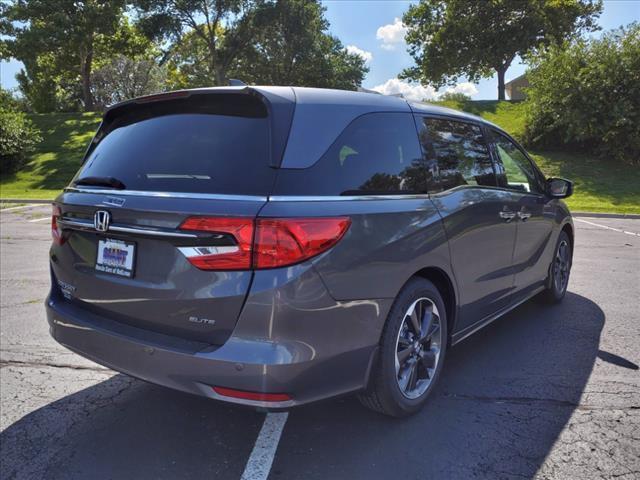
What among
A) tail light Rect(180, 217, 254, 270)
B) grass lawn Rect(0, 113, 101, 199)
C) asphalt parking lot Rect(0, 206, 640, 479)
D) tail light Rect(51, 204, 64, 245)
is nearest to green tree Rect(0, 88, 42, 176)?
grass lawn Rect(0, 113, 101, 199)

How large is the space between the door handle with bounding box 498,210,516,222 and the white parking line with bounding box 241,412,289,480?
206 centimetres

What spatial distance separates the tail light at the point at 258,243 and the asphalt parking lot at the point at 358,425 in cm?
68

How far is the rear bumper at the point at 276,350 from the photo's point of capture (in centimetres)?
218

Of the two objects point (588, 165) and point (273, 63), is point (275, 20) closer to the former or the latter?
point (273, 63)

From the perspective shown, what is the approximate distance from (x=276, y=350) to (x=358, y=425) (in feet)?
3.30

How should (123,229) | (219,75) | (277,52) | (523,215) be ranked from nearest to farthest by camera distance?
(123,229)
(523,215)
(219,75)
(277,52)

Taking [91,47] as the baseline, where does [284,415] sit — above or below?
below

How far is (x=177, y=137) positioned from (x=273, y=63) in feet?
119

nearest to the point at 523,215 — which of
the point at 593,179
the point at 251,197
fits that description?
the point at 251,197

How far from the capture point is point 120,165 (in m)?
2.80

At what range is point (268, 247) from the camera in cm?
217

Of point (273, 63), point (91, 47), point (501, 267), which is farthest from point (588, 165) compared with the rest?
point (91, 47)

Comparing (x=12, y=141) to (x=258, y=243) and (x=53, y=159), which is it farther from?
(x=258, y=243)

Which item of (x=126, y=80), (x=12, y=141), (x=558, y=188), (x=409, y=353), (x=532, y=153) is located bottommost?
(x=409, y=353)
